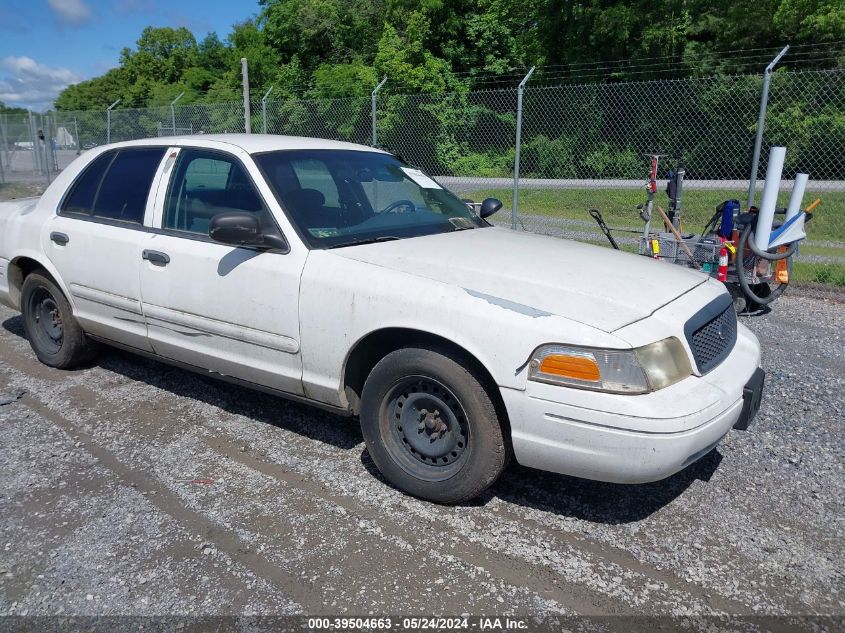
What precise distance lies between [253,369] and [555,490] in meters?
1.75

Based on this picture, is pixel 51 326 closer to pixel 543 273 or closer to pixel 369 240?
pixel 369 240

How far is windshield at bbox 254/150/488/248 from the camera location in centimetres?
390

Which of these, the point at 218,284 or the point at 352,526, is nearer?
the point at 352,526

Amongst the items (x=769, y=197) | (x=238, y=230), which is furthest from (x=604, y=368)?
(x=769, y=197)

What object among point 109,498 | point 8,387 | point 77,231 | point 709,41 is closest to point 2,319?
point 8,387

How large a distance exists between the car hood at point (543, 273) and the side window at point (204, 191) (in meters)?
0.84

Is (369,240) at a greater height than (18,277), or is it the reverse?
(369,240)

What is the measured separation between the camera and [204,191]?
4332 millimetres

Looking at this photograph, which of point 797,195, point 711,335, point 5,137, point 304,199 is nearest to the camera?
point 711,335

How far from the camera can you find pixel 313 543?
3.12 metres

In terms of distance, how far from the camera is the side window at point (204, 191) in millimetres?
4086

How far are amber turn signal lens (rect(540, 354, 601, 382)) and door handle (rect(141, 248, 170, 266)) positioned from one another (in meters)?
2.43

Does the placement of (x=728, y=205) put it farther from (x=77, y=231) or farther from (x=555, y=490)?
(x=77, y=231)

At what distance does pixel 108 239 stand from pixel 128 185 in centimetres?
39
